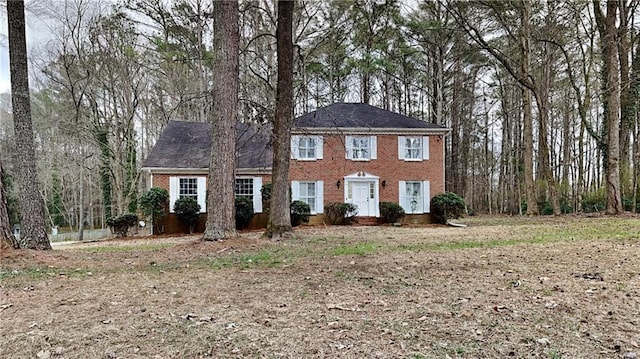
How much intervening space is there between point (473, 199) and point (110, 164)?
78.0 feet

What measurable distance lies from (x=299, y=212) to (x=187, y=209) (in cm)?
438

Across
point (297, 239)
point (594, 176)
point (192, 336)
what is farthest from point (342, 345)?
point (594, 176)

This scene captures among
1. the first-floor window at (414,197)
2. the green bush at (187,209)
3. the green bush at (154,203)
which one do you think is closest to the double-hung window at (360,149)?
the first-floor window at (414,197)

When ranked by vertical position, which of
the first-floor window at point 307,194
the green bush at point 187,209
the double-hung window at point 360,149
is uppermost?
the double-hung window at point 360,149

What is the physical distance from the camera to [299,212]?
16.9 m

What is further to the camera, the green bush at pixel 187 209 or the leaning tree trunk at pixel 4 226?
the green bush at pixel 187 209

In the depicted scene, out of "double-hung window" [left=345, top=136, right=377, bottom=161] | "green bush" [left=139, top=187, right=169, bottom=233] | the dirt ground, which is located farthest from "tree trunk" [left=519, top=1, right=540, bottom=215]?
"green bush" [left=139, top=187, right=169, bottom=233]

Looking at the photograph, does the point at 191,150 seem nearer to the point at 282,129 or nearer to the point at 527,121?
the point at 282,129

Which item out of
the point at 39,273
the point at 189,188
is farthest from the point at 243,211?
the point at 39,273

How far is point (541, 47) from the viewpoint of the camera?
2088 centimetres

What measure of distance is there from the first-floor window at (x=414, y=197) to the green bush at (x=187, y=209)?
8.79m

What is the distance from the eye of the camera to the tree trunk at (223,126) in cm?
906

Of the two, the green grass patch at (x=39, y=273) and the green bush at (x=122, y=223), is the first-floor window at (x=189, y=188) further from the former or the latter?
the green grass patch at (x=39, y=273)

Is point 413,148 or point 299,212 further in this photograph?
point 413,148
